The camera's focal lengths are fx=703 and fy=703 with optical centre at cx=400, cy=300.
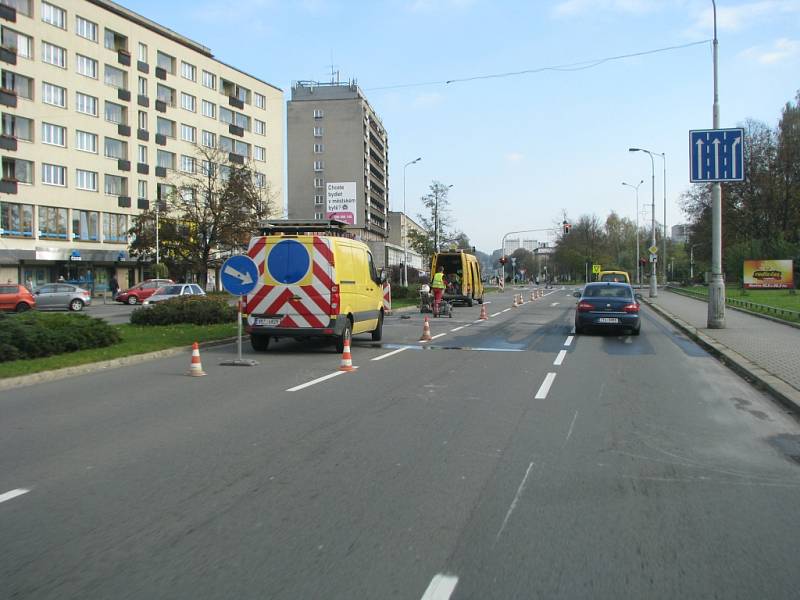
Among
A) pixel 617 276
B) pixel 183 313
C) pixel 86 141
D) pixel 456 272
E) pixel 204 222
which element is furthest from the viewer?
pixel 86 141

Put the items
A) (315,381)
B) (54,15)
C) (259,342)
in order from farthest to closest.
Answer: (54,15) < (259,342) < (315,381)

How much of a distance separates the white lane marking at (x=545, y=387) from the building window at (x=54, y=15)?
1927 inches

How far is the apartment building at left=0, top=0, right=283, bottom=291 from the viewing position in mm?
45938

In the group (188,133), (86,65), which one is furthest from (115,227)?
(188,133)

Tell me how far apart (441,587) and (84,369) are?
9612mm

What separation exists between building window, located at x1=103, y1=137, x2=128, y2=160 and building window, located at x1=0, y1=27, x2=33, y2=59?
877cm

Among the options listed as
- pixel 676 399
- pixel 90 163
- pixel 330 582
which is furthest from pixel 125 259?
pixel 330 582

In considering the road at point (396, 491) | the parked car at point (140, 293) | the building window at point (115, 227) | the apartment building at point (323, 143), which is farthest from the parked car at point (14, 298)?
the apartment building at point (323, 143)

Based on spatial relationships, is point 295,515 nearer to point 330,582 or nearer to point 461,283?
point 330,582

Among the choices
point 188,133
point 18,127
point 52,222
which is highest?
point 188,133

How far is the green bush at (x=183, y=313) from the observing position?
20266 millimetres

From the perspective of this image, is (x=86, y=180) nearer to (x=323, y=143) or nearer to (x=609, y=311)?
(x=609, y=311)

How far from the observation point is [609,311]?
1886 cm

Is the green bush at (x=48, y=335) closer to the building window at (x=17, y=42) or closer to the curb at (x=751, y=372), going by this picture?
the curb at (x=751, y=372)
